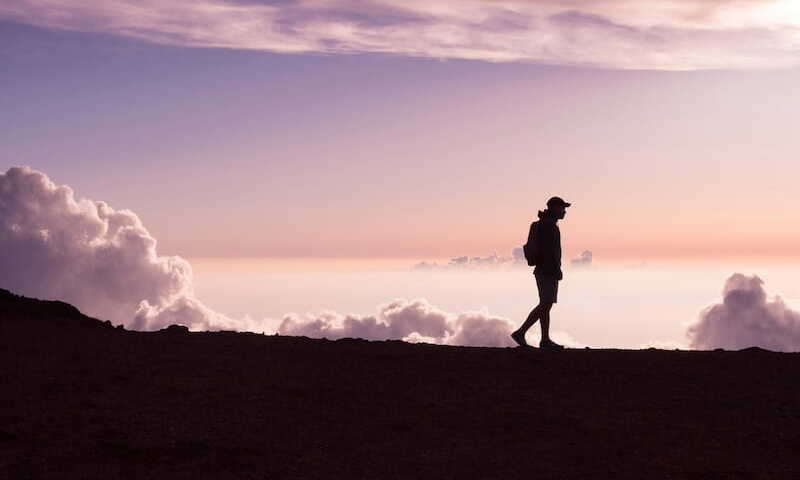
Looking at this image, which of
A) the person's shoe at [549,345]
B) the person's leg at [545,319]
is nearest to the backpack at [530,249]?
the person's leg at [545,319]

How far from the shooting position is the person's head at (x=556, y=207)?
49.2ft

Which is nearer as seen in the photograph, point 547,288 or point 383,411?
point 383,411

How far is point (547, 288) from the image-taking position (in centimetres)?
1469

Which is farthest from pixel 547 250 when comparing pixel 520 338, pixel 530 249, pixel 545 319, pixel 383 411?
pixel 383 411

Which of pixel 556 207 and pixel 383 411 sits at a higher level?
pixel 556 207

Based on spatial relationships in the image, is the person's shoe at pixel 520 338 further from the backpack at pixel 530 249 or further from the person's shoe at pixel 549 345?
the backpack at pixel 530 249

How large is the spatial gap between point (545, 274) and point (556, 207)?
120cm

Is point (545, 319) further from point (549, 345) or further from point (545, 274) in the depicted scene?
point (545, 274)

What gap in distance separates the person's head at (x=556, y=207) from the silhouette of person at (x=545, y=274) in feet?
0.62

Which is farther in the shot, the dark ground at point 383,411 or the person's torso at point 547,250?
the person's torso at point 547,250

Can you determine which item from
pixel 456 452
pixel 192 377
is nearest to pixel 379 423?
pixel 456 452

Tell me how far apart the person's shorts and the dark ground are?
107cm

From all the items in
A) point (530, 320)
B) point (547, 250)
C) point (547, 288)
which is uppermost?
point (547, 250)

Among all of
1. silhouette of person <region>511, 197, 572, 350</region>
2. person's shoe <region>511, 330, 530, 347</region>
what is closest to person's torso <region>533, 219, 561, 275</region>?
silhouette of person <region>511, 197, 572, 350</region>
